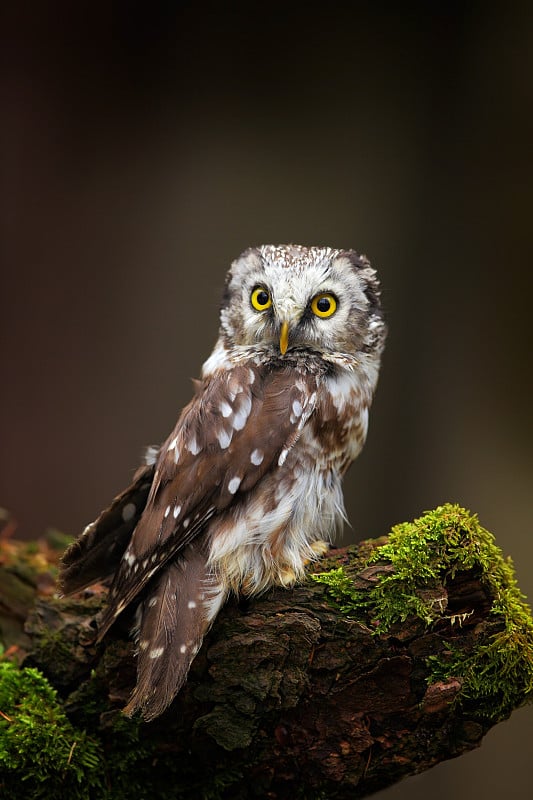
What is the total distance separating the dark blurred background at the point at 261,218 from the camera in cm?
371

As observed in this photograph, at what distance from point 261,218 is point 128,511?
2379mm

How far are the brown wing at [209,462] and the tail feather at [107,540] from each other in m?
0.12

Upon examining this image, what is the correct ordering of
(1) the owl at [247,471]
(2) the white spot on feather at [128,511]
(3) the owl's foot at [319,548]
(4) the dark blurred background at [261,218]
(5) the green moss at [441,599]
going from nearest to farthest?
(5) the green moss at [441,599] < (1) the owl at [247,471] < (3) the owl's foot at [319,548] < (2) the white spot on feather at [128,511] < (4) the dark blurred background at [261,218]

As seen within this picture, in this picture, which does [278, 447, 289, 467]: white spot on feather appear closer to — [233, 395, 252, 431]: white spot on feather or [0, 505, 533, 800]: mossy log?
[233, 395, 252, 431]: white spot on feather

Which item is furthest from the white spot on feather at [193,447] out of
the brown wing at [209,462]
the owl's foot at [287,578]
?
the owl's foot at [287,578]

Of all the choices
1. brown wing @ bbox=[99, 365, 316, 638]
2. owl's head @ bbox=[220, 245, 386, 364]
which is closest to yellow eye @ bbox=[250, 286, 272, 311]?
owl's head @ bbox=[220, 245, 386, 364]

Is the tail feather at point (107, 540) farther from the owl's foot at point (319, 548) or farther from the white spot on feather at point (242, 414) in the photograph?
the owl's foot at point (319, 548)

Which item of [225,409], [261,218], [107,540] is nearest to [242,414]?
[225,409]

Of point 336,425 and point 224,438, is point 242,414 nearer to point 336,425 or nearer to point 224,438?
point 224,438

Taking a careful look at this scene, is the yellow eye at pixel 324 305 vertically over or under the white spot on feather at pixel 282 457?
over

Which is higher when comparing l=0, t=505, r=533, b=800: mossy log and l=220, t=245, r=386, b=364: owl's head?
l=220, t=245, r=386, b=364: owl's head

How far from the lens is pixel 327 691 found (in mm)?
1673

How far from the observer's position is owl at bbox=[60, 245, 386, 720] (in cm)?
174

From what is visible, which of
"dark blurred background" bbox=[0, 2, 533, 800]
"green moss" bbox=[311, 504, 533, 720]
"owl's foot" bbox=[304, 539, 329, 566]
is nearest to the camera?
"green moss" bbox=[311, 504, 533, 720]
